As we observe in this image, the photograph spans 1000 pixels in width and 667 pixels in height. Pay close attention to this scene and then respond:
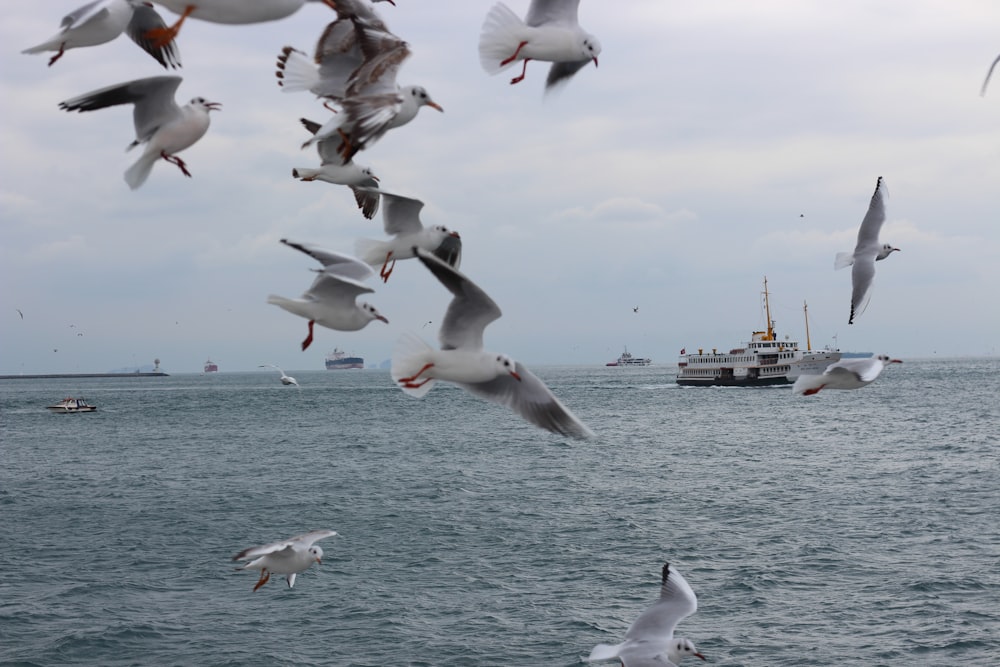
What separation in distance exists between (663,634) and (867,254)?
567cm

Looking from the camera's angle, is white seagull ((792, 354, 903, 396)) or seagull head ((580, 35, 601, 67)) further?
white seagull ((792, 354, 903, 396))

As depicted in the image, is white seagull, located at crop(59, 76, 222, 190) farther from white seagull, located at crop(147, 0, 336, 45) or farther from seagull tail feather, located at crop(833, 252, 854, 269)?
seagull tail feather, located at crop(833, 252, 854, 269)

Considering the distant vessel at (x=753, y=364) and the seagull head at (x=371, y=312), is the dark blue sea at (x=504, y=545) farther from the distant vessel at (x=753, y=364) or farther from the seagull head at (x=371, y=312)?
the distant vessel at (x=753, y=364)

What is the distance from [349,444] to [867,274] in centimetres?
7851

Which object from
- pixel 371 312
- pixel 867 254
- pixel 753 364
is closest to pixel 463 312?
pixel 371 312

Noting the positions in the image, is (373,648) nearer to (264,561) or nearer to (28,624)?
(28,624)

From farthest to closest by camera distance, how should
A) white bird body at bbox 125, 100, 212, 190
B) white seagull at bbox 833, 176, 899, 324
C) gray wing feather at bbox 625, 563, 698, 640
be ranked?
gray wing feather at bbox 625, 563, 698, 640 → white seagull at bbox 833, 176, 899, 324 → white bird body at bbox 125, 100, 212, 190

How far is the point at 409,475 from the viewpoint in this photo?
65.1 m

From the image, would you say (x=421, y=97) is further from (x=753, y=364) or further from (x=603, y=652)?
(x=753, y=364)

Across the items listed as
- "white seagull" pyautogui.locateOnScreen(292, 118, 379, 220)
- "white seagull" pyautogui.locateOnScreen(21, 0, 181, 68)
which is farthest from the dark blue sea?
"white seagull" pyautogui.locateOnScreen(21, 0, 181, 68)

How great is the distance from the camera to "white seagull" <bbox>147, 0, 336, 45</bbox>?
4000 millimetres

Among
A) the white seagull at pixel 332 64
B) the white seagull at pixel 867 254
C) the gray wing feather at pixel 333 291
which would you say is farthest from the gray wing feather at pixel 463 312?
the white seagull at pixel 867 254

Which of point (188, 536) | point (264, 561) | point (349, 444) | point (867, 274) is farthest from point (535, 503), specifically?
point (867, 274)

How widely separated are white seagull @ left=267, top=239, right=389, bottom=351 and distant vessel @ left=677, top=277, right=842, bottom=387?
101200mm
